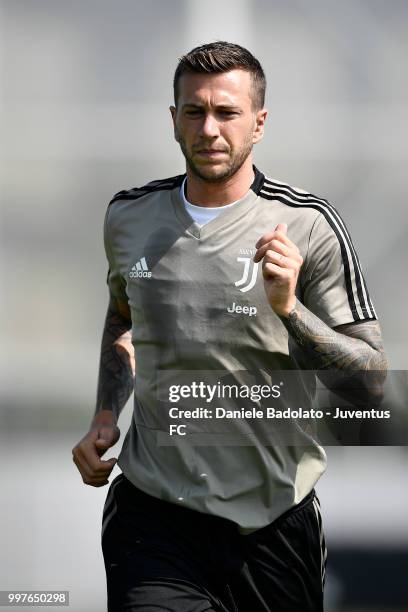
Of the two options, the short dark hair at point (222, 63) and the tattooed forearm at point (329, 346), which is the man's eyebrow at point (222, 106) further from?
the tattooed forearm at point (329, 346)

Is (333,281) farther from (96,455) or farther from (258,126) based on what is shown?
(96,455)

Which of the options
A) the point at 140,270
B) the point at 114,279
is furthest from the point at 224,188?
the point at 114,279

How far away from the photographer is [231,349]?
8.70 feet

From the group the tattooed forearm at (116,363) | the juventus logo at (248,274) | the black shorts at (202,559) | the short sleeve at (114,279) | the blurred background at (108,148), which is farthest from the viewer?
the blurred background at (108,148)

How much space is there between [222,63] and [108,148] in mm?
2868

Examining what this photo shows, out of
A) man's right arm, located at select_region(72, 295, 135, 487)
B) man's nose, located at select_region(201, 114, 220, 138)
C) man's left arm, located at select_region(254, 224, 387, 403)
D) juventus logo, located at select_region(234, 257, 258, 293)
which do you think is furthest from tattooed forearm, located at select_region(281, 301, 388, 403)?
man's right arm, located at select_region(72, 295, 135, 487)

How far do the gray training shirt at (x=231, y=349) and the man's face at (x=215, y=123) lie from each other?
0.13m

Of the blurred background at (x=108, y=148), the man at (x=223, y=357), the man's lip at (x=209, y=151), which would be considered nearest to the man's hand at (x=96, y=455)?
the man at (x=223, y=357)

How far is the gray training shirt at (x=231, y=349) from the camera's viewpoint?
2.63 meters

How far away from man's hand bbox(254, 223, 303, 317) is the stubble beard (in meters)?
0.31

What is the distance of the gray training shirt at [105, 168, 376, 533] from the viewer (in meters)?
2.63

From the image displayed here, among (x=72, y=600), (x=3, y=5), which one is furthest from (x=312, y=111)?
(x=72, y=600)
